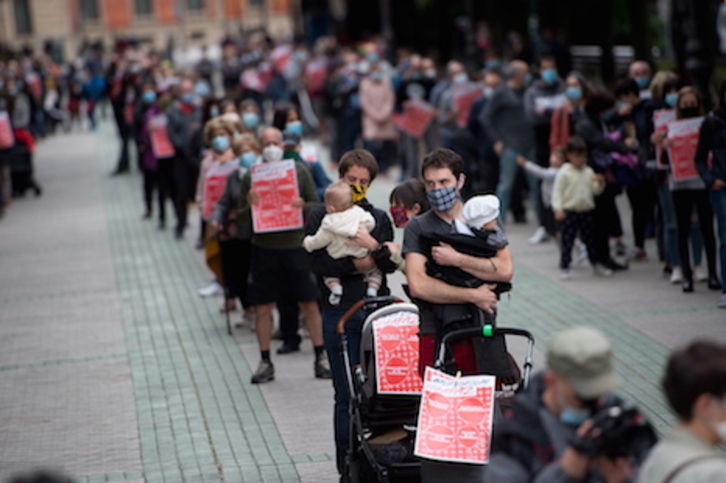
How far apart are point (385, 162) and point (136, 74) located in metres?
4.80

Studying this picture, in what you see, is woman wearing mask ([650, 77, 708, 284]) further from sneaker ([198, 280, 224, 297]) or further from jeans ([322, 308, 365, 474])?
jeans ([322, 308, 365, 474])

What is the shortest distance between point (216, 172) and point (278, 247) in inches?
95.5

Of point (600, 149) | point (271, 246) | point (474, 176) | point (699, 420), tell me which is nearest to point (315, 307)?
point (271, 246)

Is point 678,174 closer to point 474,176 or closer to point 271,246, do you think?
point 271,246

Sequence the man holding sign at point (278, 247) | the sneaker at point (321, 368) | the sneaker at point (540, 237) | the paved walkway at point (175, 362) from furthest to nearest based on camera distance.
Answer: the sneaker at point (540, 237)
the sneaker at point (321, 368)
the man holding sign at point (278, 247)
the paved walkway at point (175, 362)

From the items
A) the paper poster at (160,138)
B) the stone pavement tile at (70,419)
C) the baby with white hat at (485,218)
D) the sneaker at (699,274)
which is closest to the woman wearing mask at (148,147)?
the paper poster at (160,138)

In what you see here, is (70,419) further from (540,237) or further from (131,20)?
(131,20)

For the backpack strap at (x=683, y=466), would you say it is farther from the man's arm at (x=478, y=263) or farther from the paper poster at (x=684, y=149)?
the paper poster at (x=684, y=149)

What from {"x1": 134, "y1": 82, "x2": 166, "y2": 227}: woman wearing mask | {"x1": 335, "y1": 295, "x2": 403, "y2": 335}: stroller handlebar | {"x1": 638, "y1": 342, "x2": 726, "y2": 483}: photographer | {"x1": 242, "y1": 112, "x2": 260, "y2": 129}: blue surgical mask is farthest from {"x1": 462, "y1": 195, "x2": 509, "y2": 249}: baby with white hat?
{"x1": 134, "y1": 82, "x2": 166, "y2": 227}: woman wearing mask

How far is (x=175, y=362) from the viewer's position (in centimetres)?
1205

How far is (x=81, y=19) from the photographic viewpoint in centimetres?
9331

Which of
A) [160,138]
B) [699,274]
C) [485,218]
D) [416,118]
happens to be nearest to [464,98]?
[416,118]

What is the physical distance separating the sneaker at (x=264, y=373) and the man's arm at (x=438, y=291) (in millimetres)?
4129

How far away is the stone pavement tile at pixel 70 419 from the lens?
30.0ft
